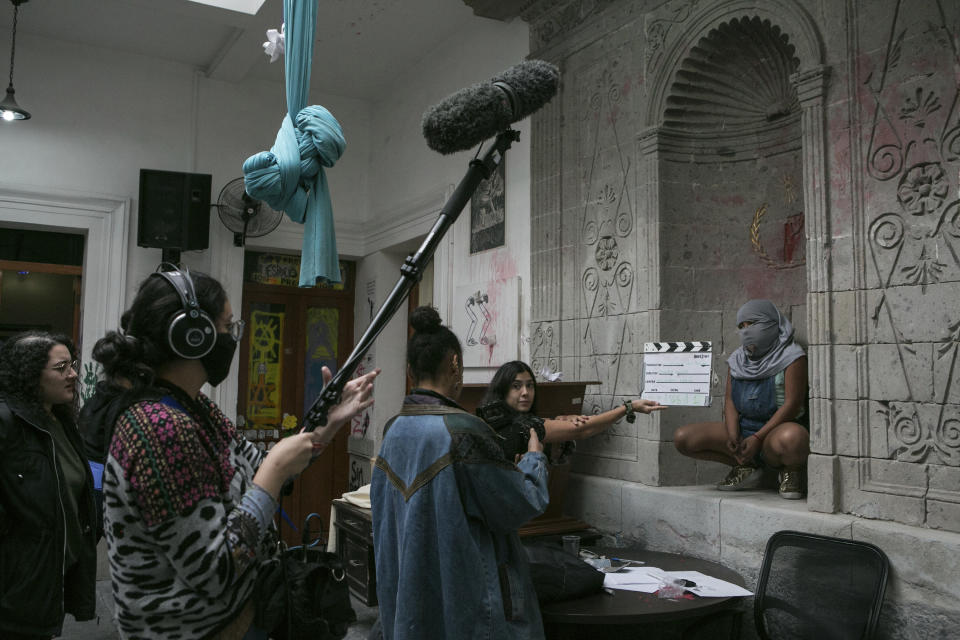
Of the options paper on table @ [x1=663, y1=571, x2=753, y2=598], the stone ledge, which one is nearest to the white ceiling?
the stone ledge

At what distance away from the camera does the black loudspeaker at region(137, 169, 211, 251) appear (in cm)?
670

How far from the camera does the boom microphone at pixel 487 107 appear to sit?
7.22 ft

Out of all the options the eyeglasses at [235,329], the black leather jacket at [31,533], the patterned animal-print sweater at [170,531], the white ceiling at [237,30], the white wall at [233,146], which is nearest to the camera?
the patterned animal-print sweater at [170,531]

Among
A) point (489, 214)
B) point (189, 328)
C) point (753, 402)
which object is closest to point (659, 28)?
point (489, 214)

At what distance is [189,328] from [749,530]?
2877mm

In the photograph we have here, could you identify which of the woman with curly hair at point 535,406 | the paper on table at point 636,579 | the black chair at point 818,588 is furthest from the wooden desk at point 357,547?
the black chair at point 818,588

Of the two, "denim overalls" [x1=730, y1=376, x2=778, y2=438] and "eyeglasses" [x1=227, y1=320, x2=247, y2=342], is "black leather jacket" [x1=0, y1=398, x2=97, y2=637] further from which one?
"denim overalls" [x1=730, y1=376, x2=778, y2=438]

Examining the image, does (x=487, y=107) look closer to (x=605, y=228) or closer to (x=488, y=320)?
(x=605, y=228)

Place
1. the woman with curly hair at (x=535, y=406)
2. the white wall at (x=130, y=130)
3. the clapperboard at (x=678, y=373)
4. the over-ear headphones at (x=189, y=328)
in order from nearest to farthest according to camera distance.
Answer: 1. the over-ear headphones at (x=189, y=328)
2. the clapperboard at (x=678, y=373)
3. the woman with curly hair at (x=535, y=406)
4. the white wall at (x=130, y=130)

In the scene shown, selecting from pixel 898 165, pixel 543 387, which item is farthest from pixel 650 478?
pixel 898 165

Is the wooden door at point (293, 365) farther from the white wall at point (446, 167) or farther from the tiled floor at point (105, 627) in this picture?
the tiled floor at point (105, 627)

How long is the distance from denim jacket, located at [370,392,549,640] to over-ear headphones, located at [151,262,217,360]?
0.94m

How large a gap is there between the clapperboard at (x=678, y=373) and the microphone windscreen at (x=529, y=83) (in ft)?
5.81

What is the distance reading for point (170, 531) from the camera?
143cm
